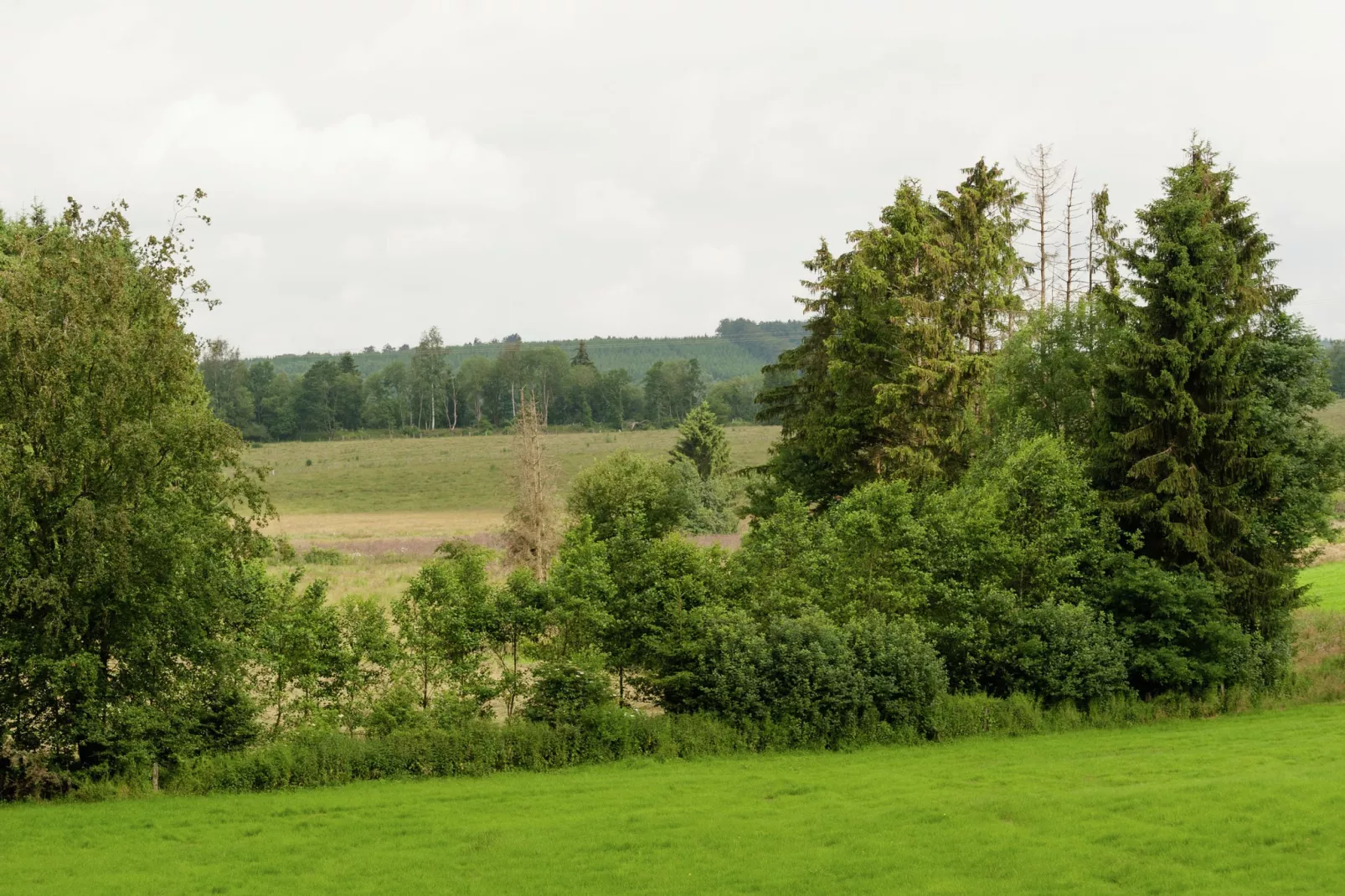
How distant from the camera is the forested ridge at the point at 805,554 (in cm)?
2181

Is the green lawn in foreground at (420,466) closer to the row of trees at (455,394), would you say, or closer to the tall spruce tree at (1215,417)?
the row of trees at (455,394)

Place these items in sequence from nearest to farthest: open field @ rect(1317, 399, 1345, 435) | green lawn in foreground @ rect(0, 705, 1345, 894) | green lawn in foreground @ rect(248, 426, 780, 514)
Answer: green lawn in foreground @ rect(0, 705, 1345, 894), green lawn in foreground @ rect(248, 426, 780, 514), open field @ rect(1317, 399, 1345, 435)

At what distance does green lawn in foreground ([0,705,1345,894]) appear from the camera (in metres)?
16.5

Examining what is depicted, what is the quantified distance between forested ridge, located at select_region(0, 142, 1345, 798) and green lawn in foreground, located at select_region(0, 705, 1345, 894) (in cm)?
210

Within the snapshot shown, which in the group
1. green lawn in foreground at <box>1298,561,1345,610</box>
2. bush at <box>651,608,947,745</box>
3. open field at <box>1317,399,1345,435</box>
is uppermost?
open field at <box>1317,399,1345,435</box>

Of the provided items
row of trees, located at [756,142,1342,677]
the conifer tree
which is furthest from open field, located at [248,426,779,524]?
row of trees, located at [756,142,1342,677]

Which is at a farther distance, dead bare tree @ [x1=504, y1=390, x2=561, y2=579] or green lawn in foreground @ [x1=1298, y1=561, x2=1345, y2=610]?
dead bare tree @ [x1=504, y1=390, x2=561, y2=579]

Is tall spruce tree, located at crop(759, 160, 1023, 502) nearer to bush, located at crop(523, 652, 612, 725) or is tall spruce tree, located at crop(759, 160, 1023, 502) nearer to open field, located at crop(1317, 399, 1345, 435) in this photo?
bush, located at crop(523, 652, 612, 725)

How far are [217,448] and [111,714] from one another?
5.26 m

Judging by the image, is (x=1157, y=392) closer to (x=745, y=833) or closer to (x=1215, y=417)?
(x=1215, y=417)

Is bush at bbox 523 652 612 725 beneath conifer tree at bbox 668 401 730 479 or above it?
beneath

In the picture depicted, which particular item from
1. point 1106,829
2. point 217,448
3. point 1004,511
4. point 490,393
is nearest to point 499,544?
point 1004,511

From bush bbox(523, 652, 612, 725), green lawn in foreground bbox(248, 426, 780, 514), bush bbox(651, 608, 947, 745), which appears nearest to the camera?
bush bbox(523, 652, 612, 725)

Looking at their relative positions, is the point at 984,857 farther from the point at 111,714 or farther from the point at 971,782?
the point at 111,714
